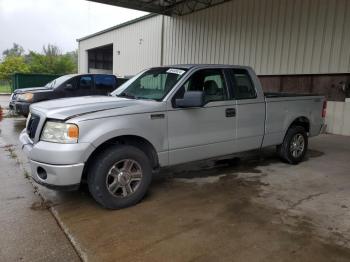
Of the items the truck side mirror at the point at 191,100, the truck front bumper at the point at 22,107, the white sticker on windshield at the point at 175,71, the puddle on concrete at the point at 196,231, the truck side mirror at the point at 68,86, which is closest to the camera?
the puddle on concrete at the point at 196,231

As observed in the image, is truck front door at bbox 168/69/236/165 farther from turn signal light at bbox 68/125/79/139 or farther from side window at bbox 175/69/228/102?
turn signal light at bbox 68/125/79/139

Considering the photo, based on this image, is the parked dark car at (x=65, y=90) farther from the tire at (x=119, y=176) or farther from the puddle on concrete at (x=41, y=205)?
the tire at (x=119, y=176)

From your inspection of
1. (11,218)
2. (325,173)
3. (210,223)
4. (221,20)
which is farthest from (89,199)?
(221,20)

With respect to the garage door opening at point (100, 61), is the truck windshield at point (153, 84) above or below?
below

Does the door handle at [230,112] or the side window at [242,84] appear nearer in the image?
the door handle at [230,112]

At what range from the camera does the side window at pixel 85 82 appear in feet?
35.6

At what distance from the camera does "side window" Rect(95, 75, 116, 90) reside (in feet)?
36.9

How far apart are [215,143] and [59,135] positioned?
86.4 inches

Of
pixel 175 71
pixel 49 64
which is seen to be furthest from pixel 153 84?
pixel 49 64

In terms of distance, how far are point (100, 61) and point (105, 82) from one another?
19932mm

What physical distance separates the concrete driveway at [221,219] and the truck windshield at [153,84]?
1369mm

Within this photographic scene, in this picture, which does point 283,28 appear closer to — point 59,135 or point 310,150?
point 310,150

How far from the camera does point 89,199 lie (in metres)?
4.05

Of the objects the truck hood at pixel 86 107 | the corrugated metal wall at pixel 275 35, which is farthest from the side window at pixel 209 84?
the corrugated metal wall at pixel 275 35
